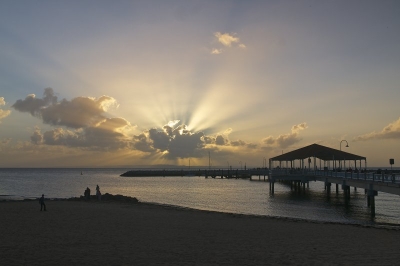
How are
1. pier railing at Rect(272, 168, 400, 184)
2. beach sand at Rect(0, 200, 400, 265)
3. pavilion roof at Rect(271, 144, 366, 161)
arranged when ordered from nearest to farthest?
beach sand at Rect(0, 200, 400, 265), pier railing at Rect(272, 168, 400, 184), pavilion roof at Rect(271, 144, 366, 161)

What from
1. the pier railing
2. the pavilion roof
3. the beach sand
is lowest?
the beach sand

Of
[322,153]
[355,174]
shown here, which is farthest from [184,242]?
[322,153]

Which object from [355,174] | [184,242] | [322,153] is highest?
[322,153]

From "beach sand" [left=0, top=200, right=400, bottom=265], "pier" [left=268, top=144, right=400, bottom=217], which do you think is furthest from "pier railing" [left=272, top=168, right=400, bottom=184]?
"beach sand" [left=0, top=200, right=400, bottom=265]

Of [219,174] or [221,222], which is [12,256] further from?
[219,174]

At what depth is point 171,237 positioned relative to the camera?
15477 millimetres

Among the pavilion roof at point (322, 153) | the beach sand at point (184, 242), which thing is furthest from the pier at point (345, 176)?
the beach sand at point (184, 242)

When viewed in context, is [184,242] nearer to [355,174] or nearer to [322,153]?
[355,174]

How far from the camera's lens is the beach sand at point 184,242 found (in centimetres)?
1146

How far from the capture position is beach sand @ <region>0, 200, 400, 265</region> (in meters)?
11.5

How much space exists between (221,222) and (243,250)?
25.4 feet

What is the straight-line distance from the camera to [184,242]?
1436 centimetres

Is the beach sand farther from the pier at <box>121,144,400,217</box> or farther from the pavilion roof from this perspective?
the pavilion roof

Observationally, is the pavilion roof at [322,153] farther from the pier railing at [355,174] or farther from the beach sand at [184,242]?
the beach sand at [184,242]
